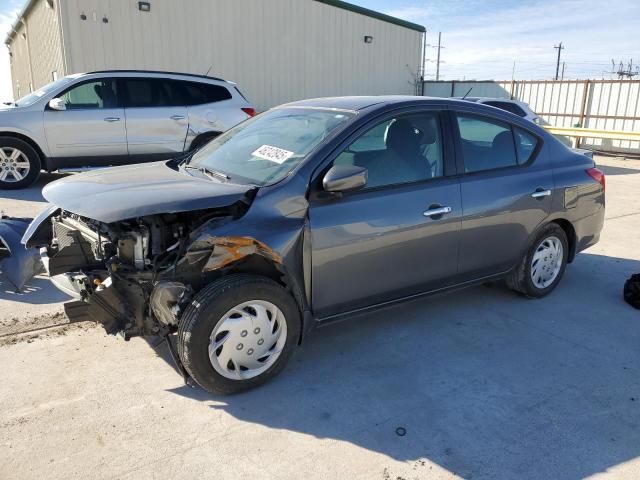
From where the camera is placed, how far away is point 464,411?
314 centimetres

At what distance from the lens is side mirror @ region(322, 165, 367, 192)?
3252 millimetres

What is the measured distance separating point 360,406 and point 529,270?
7.51 feet

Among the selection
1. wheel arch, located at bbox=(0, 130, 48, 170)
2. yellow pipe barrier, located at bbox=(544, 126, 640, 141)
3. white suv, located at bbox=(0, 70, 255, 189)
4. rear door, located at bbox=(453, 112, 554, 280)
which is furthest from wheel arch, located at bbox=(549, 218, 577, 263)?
yellow pipe barrier, located at bbox=(544, 126, 640, 141)

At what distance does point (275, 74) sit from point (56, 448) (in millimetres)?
15074

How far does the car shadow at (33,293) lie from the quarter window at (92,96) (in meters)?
4.75

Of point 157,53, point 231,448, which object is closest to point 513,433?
point 231,448

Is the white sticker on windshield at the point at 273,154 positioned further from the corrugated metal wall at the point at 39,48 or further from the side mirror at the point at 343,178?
the corrugated metal wall at the point at 39,48

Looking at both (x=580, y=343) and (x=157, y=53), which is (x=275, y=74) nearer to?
(x=157, y=53)

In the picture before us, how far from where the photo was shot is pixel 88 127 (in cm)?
873

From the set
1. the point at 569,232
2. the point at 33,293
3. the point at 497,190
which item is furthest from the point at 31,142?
the point at 569,232

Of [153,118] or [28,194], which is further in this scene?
[153,118]

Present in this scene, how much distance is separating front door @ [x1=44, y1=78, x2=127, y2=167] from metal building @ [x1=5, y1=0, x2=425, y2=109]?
4.60m

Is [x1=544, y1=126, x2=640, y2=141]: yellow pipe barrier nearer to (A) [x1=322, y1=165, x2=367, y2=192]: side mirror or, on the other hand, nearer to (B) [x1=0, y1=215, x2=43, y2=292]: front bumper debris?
(A) [x1=322, y1=165, x2=367, y2=192]: side mirror

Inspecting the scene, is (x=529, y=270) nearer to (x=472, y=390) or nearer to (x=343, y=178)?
(x=472, y=390)
